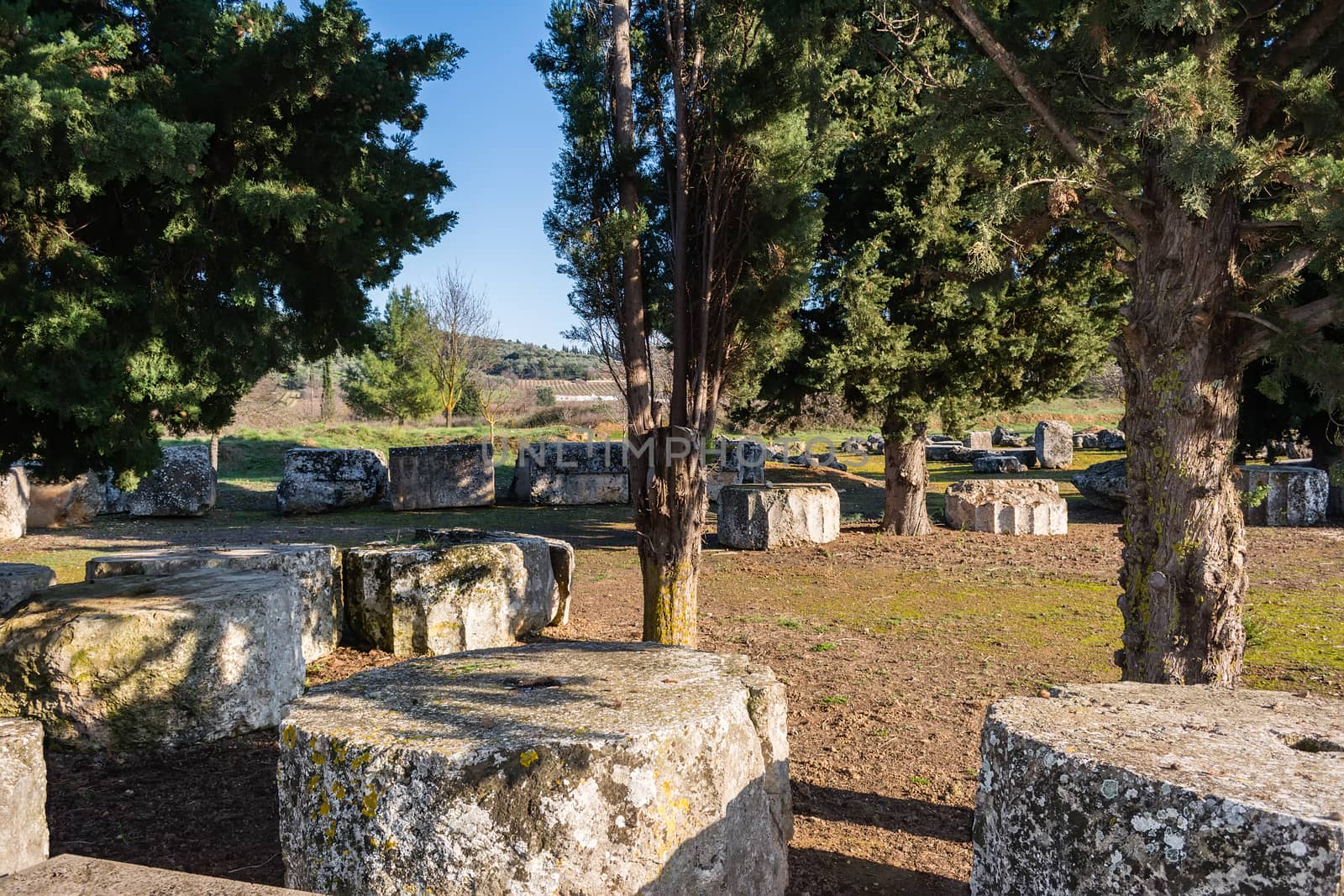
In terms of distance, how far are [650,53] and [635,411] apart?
2721 mm

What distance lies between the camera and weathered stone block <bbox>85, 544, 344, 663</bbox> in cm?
640

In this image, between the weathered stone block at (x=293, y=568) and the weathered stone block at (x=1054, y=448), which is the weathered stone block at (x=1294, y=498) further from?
the weathered stone block at (x=293, y=568)

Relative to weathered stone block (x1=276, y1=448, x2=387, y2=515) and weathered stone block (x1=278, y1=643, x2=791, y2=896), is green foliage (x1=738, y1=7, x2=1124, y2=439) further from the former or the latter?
weathered stone block (x1=276, y1=448, x2=387, y2=515)

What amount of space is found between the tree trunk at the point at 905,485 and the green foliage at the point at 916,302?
1.07 feet

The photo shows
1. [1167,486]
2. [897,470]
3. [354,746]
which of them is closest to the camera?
[354,746]

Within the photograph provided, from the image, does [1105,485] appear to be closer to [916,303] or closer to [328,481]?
[916,303]

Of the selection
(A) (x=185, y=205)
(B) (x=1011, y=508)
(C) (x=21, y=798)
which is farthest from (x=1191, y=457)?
(B) (x=1011, y=508)

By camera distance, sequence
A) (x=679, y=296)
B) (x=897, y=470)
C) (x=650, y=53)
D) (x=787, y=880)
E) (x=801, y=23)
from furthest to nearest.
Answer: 1. (x=897, y=470)
2. (x=650, y=53)
3. (x=679, y=296)
4. (x=801, y=23)
5. (x=787, y=880)

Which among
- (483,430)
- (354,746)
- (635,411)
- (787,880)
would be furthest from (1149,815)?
(483,430)

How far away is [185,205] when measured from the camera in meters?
5.02

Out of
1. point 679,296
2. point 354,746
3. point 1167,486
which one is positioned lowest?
point 354,746

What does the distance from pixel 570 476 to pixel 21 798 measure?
15931mm

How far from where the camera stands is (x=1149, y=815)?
2.12 metres

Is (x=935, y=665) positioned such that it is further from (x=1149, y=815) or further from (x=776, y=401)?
(x=776, y=401)
